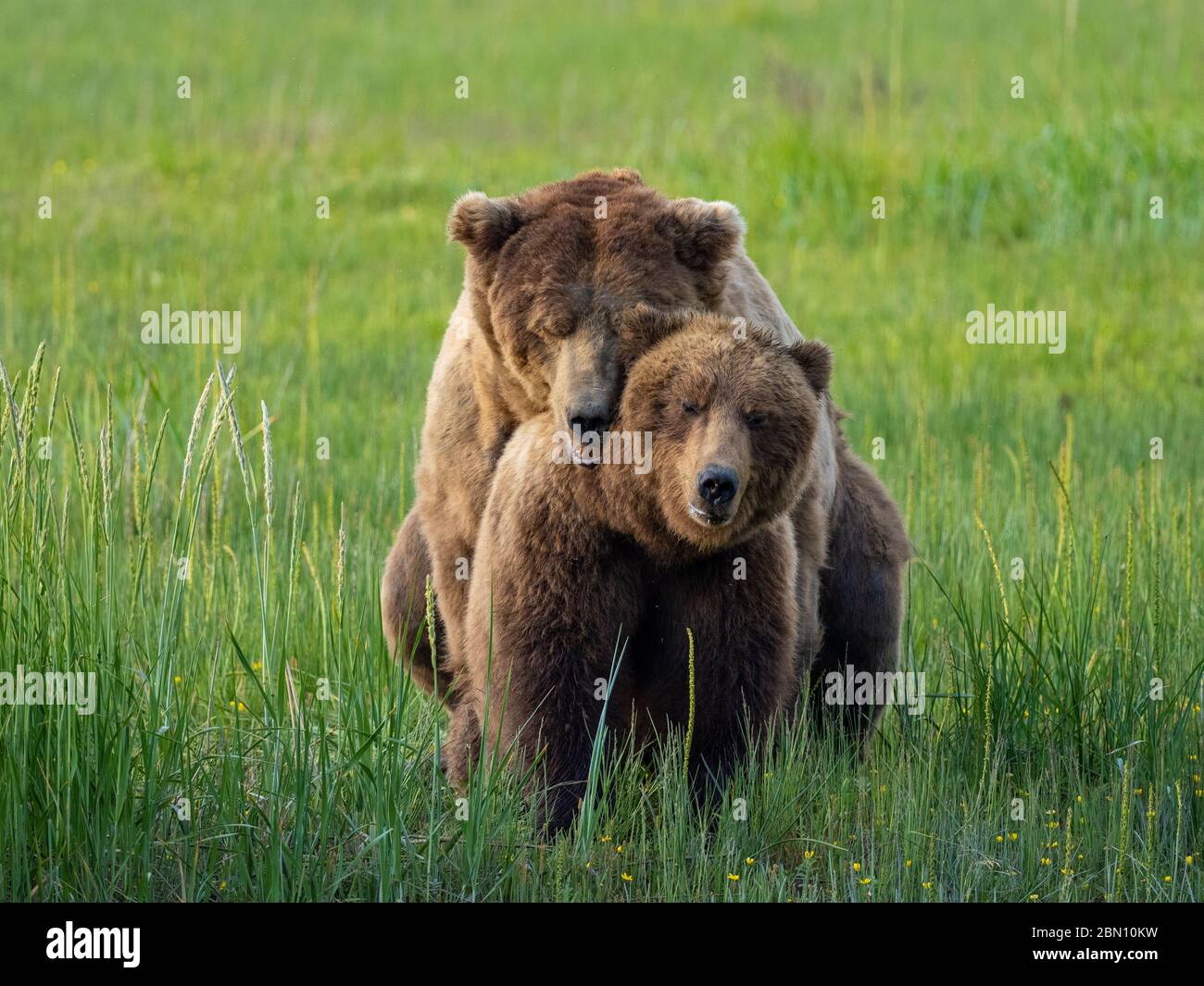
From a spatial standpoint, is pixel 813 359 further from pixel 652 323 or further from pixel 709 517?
pixel 709 517

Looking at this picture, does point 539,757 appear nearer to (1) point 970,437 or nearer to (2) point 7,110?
(1) point 970,437

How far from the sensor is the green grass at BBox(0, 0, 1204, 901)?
3988mm

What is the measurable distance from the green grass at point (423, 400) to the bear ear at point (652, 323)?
1030mm

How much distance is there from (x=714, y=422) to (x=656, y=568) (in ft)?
1.64

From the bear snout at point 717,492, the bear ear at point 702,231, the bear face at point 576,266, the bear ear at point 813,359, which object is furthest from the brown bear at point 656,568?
A: the bear ear at point 702,231

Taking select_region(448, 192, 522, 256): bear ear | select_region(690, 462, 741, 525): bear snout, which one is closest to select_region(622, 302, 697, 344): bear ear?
select_region(690, 462, 741, 525): bear snout

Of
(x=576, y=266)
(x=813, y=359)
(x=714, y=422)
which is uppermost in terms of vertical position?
(x=576, y=266)

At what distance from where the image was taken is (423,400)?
378 inches

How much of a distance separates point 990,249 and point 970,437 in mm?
4643

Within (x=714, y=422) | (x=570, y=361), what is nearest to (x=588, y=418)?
(x=570, y=361)

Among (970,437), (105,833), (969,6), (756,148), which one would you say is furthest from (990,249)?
(969,6)

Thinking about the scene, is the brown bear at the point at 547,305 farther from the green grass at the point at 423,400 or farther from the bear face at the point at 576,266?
the green grass at the point at 423,400

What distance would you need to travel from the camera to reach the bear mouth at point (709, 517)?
3969mm

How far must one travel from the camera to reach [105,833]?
148 inches
